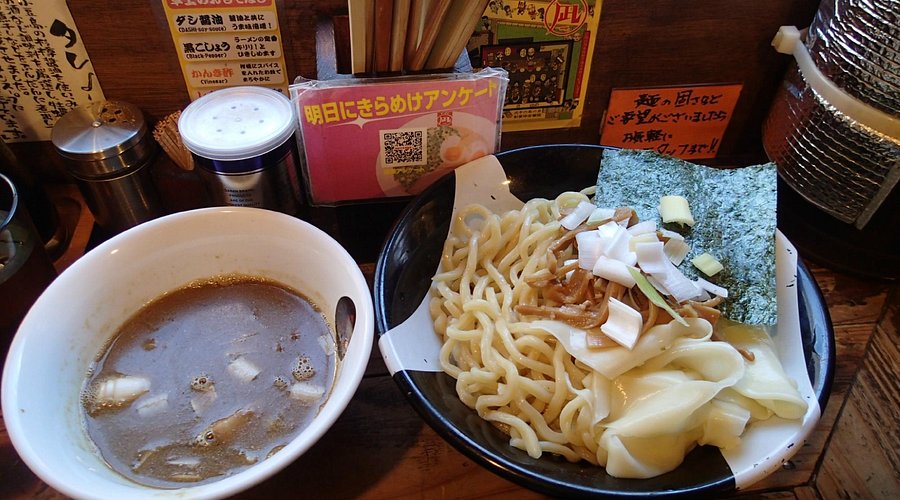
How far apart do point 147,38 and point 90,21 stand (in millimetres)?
111

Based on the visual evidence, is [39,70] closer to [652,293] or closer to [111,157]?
[111,157]

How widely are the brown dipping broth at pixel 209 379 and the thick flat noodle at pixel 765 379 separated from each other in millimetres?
727

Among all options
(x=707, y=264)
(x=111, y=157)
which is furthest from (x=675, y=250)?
(x=111, y=157)

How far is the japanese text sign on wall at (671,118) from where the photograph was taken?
1678 millimetres

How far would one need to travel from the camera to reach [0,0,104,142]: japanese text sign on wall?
4.49 ft

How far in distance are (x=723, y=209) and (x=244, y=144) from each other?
0.98m

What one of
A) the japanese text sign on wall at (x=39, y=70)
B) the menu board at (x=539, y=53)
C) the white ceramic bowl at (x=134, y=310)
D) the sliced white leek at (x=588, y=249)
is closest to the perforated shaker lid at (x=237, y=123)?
the white ceramic bowl at (x=134, y=310)

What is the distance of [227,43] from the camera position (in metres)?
1.44

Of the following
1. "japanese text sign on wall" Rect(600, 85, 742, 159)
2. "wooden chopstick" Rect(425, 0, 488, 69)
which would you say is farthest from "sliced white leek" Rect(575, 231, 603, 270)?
"japanese text sign on wall" Rect(600, 85, 742, 159)

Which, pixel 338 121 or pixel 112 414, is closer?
pixel 112 414

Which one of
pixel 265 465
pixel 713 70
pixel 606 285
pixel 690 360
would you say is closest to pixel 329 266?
pixel 265 465

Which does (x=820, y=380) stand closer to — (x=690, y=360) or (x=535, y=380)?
(x=690, y=360)

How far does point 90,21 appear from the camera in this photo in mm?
1391

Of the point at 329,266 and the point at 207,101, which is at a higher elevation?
the point at 207,101
